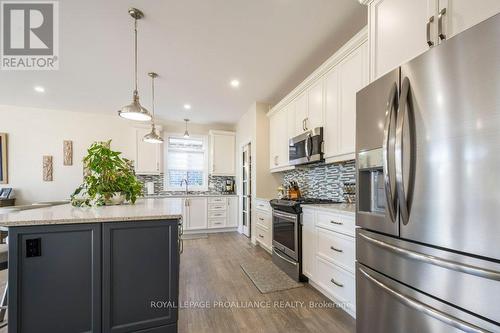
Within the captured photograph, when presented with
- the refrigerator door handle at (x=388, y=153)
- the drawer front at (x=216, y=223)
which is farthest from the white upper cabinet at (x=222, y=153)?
the refrigerator door handle at (x=388, y=153)

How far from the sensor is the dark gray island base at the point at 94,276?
1.33m

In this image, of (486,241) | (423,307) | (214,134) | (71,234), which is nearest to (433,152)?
(486,241)

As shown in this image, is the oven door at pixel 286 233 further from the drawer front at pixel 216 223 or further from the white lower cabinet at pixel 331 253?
the drawer front at pixel 216 223

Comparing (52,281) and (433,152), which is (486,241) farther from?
(52,281)

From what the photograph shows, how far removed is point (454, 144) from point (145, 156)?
210 inches

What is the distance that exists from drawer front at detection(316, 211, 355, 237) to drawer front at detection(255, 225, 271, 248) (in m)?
1.46

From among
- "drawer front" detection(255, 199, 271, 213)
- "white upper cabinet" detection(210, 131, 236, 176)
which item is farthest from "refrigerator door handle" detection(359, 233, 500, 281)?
"white upper cabinet" detection(210, 131, 236, 176)

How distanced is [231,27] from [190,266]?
3007 mm

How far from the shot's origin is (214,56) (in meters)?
2.68

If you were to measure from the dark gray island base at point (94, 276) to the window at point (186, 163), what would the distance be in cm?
412

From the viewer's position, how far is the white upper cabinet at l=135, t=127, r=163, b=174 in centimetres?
502

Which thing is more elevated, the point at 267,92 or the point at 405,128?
the point at 267,92

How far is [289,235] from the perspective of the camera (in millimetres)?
2688

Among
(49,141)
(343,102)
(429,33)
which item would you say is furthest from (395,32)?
(49,141)
